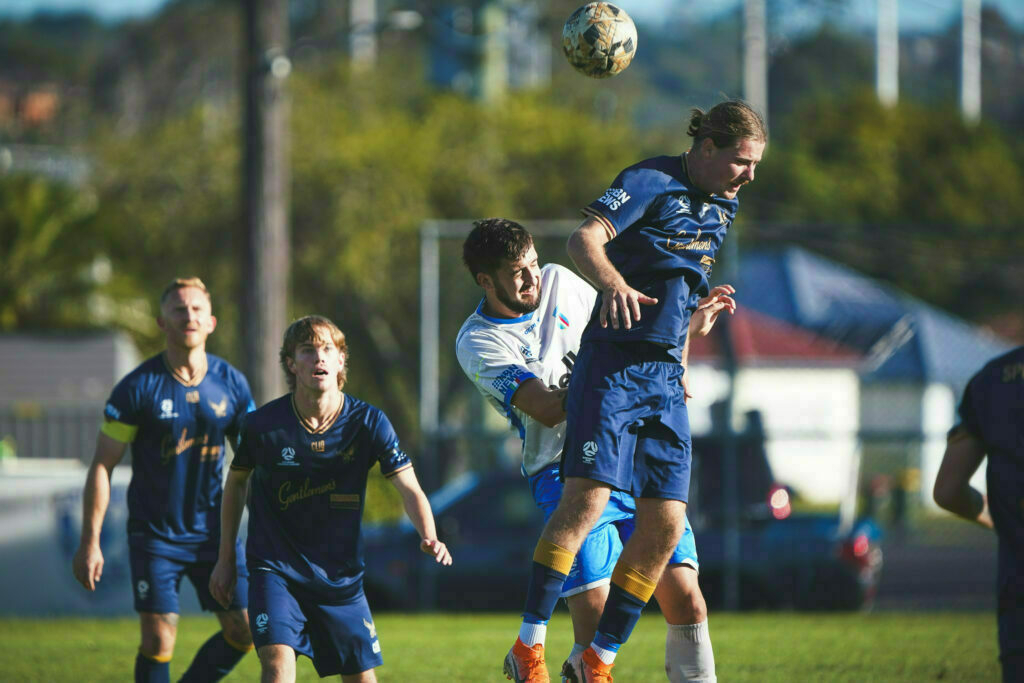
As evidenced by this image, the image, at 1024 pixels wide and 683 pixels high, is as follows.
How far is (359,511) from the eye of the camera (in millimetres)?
5461

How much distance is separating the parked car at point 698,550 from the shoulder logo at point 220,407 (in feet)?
19.9

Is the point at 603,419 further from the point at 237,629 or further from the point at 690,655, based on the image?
the point at 237,629

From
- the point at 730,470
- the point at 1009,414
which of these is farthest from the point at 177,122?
the point at 1009,414

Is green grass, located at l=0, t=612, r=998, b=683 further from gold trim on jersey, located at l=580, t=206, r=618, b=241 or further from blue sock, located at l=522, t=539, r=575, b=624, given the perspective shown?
gold trim on jersey, located at l=580, t=206, r=618, b=241

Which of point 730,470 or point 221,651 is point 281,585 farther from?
point 730,470

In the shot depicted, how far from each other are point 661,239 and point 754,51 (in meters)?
37.2

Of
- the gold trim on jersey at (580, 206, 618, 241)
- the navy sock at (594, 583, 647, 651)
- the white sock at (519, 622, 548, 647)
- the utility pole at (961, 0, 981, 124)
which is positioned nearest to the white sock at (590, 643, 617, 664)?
the navy sock at (594, 583, 647, 651)

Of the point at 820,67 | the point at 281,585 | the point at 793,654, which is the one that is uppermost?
the point at 820,67

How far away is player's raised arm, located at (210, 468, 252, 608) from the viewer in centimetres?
541

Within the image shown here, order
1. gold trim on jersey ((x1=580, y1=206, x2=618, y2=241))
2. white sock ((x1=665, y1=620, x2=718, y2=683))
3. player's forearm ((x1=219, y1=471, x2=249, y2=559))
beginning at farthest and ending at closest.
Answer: player's forearm ((x1=219, y1=471, x2=249, y2=559)) → white sock ((x1=665, y1=620, x2=718, y2=683)) → gold trim on jersey ((x1=580, y1=206, x2=618, y2=241))

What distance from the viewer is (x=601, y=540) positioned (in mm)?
5371

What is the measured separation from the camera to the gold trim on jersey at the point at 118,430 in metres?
6.10

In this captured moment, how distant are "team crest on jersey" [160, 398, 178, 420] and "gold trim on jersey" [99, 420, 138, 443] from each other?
0.15 metres

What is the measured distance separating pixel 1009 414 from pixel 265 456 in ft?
9.53
